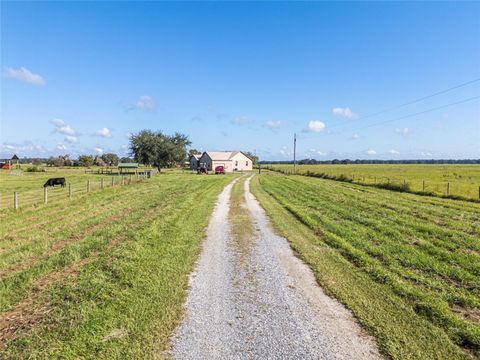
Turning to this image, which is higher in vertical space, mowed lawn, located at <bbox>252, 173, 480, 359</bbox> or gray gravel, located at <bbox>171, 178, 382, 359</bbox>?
mowed lawn, located at <bbox>252, 173, 480, 359</bbox>

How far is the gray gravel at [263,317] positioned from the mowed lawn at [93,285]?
1.24 feet

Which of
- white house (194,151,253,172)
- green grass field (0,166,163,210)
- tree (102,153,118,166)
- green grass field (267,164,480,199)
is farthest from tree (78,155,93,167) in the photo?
green grass field (267,164,480,199)

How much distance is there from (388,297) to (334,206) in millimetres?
10579

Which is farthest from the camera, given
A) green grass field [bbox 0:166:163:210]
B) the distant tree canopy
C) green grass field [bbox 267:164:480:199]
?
the distant tree canopy

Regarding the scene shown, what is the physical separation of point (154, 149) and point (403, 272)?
57.9m

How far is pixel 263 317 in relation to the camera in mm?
4445

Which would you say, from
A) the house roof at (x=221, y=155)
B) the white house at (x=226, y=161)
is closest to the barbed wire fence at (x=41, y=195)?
the white house at (x=226, y=161)

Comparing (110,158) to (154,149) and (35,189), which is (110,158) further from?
(35,189)

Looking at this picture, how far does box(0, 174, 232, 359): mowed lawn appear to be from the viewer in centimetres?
373

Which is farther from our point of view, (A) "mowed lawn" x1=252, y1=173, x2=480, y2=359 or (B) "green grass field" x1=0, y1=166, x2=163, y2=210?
(B) "green grass field" x1=0, y1=166, x2=163, y2=210

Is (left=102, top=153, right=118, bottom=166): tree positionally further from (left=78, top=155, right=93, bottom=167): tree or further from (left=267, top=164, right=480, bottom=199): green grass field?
(left=267, top=164, right=480, bottom=199): green grass field

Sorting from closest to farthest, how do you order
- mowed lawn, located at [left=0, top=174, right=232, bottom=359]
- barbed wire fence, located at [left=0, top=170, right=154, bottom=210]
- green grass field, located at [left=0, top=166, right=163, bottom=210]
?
mowed lawn, located at [left=0, top=174, right=232, bottom=359] < barbed wire fence, located at [left=0, top=170, right=154, bottom=210] < green grass field, located at [left=0, top=166, right=163, bottom=210]

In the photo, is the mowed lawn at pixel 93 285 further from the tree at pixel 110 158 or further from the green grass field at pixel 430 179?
the tree at pixel 110 158

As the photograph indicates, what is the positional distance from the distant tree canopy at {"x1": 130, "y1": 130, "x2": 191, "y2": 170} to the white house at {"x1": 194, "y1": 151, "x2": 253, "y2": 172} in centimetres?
1053
